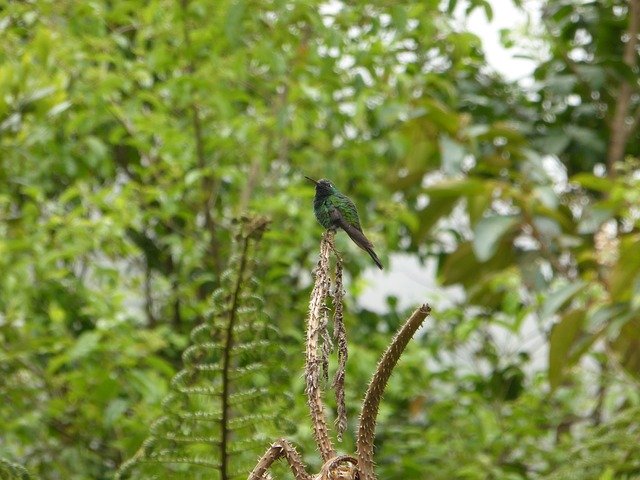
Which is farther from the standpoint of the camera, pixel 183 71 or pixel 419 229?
pixel 419 229

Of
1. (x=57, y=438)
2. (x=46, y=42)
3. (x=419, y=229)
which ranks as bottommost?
(x=57, y=438)

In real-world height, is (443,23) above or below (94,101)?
above

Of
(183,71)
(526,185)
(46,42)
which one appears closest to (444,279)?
(526,185)

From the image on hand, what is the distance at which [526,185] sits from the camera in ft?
14.9

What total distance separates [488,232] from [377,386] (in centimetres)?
350

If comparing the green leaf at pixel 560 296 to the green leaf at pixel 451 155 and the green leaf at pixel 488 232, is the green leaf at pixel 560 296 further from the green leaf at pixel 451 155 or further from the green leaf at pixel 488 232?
the green leaf at pixel 451 155

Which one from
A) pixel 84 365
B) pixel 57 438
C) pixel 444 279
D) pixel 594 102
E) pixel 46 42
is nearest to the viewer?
pixel 46 42

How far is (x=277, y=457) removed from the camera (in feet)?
2.81

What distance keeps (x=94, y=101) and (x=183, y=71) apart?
481 mm

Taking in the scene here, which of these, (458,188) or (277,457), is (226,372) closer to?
(277,457)

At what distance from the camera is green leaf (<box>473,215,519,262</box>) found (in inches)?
165

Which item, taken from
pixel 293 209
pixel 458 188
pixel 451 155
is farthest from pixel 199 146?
pixel 451 155

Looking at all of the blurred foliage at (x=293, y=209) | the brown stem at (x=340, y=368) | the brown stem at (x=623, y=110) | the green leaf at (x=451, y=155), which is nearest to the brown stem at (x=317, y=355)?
the brown stem at (x=340, y=368)

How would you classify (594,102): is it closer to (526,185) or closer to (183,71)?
(526,185)
